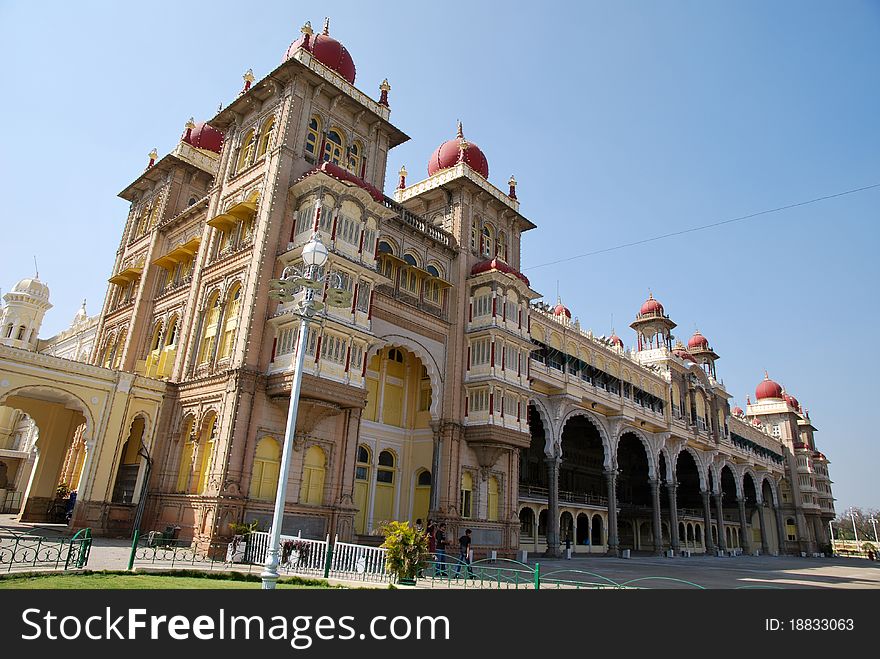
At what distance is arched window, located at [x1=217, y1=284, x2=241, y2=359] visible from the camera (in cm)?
2498

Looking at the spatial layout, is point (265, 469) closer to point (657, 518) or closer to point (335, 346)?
point (335, 346)

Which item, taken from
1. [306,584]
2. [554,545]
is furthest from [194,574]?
[554,545]

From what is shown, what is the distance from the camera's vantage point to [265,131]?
28219 mm

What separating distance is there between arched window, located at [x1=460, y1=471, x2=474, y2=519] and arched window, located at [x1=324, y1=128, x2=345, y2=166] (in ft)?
54.9

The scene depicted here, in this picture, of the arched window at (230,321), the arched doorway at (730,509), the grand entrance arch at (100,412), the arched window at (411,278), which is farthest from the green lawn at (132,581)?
the arched doorway at (730,509)

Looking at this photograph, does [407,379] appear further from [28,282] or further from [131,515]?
[28,282]

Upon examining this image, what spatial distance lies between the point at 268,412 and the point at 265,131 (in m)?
13.7

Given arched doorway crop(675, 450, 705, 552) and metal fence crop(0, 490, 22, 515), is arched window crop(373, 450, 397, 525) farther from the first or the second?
arched doorway crop(675, 450, 705, 552)

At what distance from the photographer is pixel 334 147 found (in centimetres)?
2897

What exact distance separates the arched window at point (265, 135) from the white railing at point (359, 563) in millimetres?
18710

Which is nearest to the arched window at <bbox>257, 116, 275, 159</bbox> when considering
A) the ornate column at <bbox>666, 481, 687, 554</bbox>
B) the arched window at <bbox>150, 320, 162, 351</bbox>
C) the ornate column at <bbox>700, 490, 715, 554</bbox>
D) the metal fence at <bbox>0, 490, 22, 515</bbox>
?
the arched window at <bbox>150, 320, 162, 351</bbox>

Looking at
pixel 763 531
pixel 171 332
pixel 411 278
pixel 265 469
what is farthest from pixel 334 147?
pixel 763 531

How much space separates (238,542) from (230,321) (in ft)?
31.8

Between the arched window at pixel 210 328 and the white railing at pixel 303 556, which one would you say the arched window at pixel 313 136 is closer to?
the arched window at pixel 210 328
